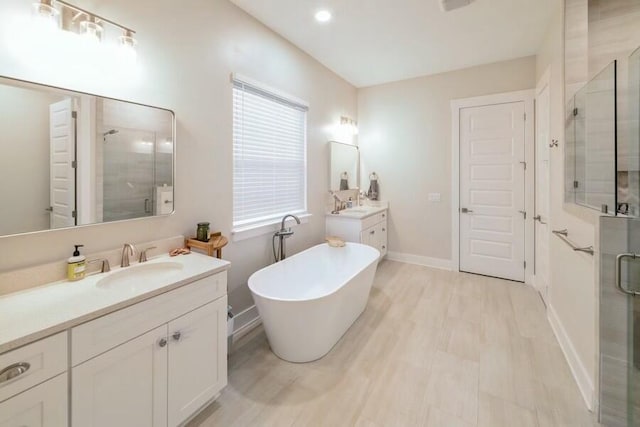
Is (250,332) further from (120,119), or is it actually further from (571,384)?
(571,384)

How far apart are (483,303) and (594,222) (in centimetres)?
174

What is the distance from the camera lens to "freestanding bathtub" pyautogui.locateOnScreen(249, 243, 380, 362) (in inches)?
77.7

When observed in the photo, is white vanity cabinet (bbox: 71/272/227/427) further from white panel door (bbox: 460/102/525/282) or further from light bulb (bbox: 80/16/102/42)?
white panel door (bbox: 460/102/525/282)

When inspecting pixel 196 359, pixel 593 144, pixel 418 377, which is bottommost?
pixel 418 377

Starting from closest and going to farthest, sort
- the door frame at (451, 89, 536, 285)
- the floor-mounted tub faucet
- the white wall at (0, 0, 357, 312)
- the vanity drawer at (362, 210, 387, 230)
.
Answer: the white wall at (0, 0, 357, 312) → the floor-mounted tub faucet → the door frame at (451, 89, 536, 285) → the vanity drawer at (362, 210, 387, 230)

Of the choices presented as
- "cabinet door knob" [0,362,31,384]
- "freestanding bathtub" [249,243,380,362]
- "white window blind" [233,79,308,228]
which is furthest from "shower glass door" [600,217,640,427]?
"cabinet door knob" [0,362,31,384]

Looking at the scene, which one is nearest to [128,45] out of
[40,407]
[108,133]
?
[108,133]

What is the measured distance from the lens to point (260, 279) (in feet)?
7.62

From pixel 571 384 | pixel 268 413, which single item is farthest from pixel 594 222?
pixel 268 413

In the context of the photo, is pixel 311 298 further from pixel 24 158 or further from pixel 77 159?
pixel 24 158

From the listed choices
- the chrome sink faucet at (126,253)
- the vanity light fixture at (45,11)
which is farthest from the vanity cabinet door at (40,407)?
the vanity light fixture at (45,11)

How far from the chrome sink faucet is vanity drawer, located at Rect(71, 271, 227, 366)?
49cm

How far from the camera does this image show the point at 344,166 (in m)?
4.18

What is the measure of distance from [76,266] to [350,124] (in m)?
3.74
